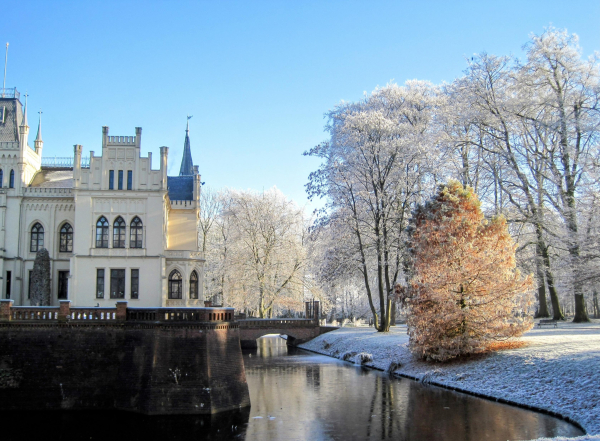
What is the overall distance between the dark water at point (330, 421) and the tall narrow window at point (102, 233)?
11363 mm

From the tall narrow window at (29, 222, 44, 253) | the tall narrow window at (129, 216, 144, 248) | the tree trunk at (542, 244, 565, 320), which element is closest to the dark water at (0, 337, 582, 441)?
the tall narrow window at (129, 216, 144, 248)

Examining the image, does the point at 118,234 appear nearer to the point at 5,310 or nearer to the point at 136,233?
the point at 136,233

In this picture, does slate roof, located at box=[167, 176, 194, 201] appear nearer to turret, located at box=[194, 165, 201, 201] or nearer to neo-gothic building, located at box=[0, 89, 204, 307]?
turret, located at box=[194, 165, 201, 201]

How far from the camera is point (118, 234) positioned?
29891 mm

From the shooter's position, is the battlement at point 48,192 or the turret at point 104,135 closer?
the turret at point 104,135

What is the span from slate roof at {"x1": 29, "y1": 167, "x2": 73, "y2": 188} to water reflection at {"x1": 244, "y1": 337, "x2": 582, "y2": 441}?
1754cm

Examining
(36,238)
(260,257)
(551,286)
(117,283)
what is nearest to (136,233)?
(117,283)

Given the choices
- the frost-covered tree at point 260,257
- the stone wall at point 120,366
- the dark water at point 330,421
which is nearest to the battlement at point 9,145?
the stone wall at point 120,366

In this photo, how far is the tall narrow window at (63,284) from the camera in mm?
30906

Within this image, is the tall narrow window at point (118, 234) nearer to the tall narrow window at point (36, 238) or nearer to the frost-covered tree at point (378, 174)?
the tall narrow window at point (36, 238)

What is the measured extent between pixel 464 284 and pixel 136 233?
18.0 meters

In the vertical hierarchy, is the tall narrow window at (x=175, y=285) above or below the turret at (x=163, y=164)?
below

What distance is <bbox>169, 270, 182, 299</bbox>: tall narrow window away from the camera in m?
31.9

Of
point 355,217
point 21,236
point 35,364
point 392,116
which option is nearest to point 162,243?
point 21,236
